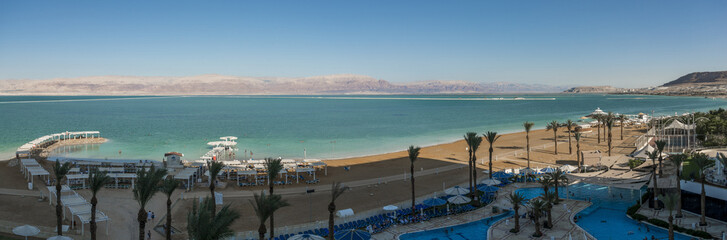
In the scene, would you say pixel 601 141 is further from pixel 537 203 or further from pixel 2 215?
pixel 2 215

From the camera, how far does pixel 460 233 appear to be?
746 inches

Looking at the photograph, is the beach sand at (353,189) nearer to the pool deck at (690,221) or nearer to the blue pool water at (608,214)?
the blue pool water at (608,214)

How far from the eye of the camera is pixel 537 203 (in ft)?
56.9

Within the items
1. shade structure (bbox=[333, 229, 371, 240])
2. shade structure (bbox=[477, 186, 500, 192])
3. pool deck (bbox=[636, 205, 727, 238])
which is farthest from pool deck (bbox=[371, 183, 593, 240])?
pool deck (bbox=[636, 205, 727, 238])

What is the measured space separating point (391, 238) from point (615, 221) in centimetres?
1114

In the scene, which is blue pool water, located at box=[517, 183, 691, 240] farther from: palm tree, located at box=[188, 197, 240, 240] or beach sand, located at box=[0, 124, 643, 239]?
palm tree, located at box=[188, 197, 240, 240]

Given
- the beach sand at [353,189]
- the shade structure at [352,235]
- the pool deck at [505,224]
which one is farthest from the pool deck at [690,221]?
the shade structure at [352,235]

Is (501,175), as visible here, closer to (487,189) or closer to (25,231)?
(487,189)

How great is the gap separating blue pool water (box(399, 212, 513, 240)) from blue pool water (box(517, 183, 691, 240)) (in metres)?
4.59

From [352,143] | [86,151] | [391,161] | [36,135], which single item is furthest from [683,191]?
[36,135]

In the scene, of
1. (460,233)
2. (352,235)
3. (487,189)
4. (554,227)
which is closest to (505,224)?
(554,227)

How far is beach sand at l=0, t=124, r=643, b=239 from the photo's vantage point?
20.9 metres

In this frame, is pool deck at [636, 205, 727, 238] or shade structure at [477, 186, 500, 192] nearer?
pool deck at [636, 205, 727, 238]

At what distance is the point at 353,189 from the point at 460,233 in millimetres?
10114
